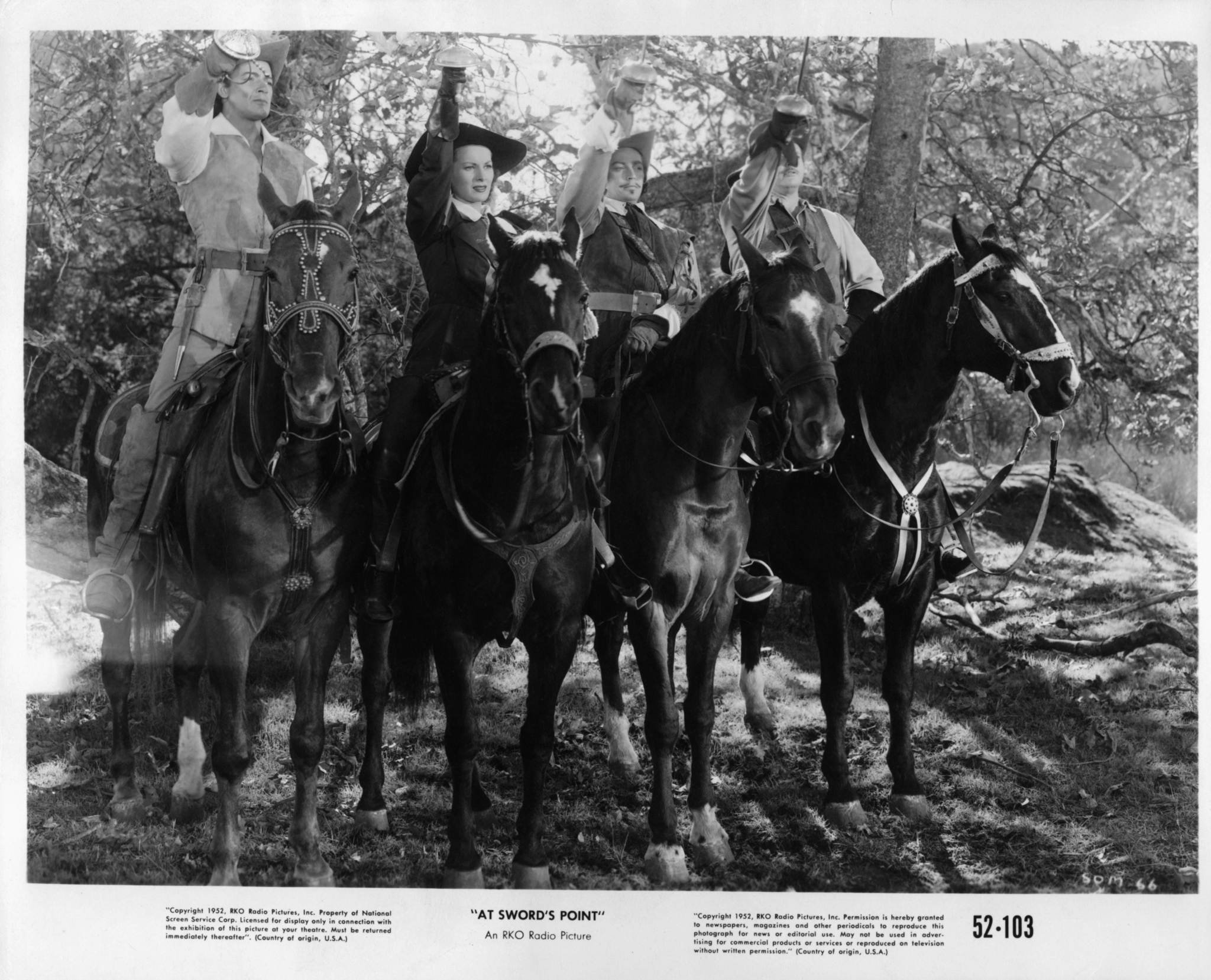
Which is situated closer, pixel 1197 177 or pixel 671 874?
pixel 671 874

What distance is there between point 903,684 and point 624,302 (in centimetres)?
272

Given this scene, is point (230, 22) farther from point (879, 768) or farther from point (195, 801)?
point (879, 768)

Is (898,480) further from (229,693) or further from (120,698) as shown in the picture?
(120,698)

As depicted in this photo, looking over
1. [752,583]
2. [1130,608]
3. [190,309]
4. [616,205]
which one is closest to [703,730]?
[752,583]

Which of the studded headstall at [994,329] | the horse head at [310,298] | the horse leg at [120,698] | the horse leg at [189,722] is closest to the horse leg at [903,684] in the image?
the studded headstall at [994,329]

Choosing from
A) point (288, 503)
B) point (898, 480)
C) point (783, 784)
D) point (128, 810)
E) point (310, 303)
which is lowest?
point (128, 810)

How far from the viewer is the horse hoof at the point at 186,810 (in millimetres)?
7082

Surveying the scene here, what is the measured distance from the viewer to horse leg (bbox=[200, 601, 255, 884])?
19.8 ft

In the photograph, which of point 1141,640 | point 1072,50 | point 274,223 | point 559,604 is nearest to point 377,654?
point 559,604

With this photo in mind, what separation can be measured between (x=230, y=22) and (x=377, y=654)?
11.7 ft

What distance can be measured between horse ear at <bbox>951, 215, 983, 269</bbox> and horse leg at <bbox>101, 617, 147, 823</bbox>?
16.7 ft

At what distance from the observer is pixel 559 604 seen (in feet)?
19.9

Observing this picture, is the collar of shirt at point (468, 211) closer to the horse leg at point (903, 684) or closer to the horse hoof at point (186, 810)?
the horse leg at point (903, 684)

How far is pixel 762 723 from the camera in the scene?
8.64 meters
